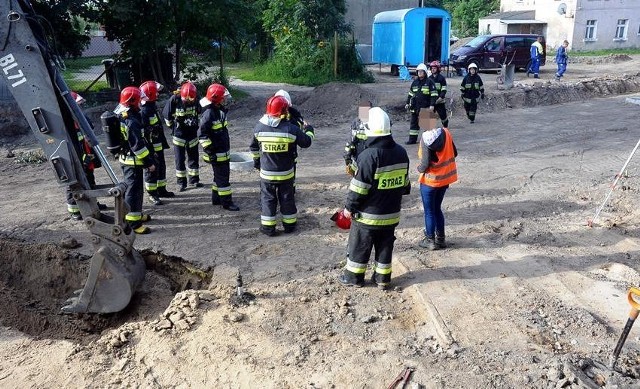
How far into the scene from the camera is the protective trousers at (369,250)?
5895mm

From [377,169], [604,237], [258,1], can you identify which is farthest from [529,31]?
[377,169]

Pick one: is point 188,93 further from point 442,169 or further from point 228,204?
point 442,169

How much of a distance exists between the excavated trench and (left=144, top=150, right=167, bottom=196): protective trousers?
1.85m

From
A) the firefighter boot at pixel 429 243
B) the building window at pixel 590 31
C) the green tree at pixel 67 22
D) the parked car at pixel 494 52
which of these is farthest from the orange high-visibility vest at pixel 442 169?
the building window at pixel 590 31

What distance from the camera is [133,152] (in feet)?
24.6

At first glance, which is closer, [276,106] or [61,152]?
[61,152]

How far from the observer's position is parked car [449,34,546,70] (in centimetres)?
2514

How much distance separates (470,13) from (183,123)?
4479cm

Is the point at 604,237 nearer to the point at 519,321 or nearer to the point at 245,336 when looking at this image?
the point at 519,321

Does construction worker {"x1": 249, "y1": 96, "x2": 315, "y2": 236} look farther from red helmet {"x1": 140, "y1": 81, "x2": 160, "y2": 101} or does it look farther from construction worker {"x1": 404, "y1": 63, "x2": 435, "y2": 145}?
construction worker {"x1": 404, "y1": 63, "x2": 435, "y2": 145}

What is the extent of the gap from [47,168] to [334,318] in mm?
8425

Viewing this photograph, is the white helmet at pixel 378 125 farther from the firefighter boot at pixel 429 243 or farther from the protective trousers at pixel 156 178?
the protective trousers at pixel 156 178

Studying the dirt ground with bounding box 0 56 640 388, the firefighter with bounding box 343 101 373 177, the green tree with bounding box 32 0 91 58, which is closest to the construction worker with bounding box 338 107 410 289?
the dirt ground with bounding box 0 56 640 388

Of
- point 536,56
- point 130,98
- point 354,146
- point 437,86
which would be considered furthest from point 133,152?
point 536,56
